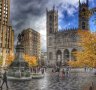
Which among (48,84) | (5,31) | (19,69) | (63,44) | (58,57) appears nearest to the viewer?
(48,84)

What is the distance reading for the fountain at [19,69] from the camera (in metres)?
50.4

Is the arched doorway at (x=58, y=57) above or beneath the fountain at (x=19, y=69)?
above

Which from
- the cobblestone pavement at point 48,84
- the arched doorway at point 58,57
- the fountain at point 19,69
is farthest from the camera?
the arched doorway at point 58,57

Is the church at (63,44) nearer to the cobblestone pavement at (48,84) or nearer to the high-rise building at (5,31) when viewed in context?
the high-rise building at (5,31)

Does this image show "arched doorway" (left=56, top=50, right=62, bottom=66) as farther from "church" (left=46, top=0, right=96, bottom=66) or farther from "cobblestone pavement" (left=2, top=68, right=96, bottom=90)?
"cobblestone pavement" (left=2, top=68, right=96, bottom=90)

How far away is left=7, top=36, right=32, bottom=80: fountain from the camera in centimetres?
5037

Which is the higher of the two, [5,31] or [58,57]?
[5,31]

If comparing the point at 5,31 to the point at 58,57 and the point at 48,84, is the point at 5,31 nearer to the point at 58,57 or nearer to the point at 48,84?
the point at 58,57

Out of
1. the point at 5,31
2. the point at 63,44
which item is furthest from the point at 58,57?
the point at 5,31

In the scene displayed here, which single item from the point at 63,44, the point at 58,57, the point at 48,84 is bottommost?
the point at 48,84

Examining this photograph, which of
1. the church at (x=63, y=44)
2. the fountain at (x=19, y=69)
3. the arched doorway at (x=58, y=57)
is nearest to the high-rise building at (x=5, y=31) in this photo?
the church at (x=63, y=44)

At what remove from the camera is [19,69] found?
5262 cm

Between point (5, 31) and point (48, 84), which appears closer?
point (48, 84)

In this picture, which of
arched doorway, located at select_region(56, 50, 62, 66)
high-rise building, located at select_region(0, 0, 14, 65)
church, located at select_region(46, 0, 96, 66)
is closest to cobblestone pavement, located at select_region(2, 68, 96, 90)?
high-rise building, located at select_region(0, 0, 14, 65)
